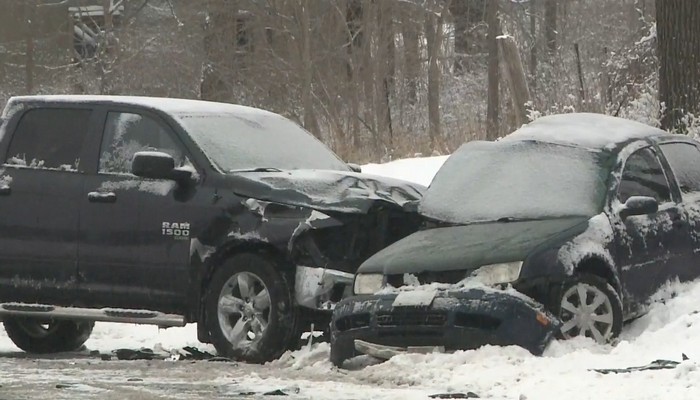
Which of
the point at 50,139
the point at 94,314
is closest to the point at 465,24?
the point at 50,139

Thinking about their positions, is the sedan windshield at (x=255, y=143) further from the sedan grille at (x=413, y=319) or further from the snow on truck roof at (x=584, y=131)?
the sedan grille at (x=413, y=319)

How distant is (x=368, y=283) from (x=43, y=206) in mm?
3031

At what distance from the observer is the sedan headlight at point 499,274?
950cm

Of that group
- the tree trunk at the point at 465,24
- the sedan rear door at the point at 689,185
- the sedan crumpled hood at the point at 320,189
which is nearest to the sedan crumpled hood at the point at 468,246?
the sedan crumpled hood at the point at 320,189

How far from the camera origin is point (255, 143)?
11891mm

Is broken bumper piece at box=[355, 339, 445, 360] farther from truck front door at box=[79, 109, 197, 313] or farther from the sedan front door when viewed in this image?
truck front door at box=[79, 109, 197, 313]

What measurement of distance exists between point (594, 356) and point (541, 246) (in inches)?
35.3

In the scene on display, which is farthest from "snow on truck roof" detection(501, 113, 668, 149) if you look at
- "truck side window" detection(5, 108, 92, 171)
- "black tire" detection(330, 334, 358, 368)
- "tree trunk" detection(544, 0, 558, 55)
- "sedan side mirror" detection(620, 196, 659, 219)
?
"tree trunk" detection(544, 0, 558, 55)

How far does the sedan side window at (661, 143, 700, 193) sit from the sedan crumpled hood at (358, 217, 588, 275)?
1.64 m

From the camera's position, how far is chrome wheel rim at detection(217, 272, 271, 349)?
1084 centimetres

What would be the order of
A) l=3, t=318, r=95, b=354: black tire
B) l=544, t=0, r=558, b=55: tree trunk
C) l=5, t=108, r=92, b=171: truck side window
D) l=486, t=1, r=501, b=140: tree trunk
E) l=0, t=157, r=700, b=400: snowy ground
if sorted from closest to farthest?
1. l=0, t=157, r=700, b=400: snowy ground
2. l=5, t=108, r=92, b=171: truck side window
3. l=3, t=318, r=95, b=354: black tire
4. l=486, t=1, r=501, b=140: tree trunk
5. l=544, t=0, r=558, b=55: tree trunk

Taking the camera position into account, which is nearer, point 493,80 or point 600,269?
point 600,269

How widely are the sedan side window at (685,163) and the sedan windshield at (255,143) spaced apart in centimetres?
255

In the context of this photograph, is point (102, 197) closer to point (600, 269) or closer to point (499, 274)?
point (499, 274)
